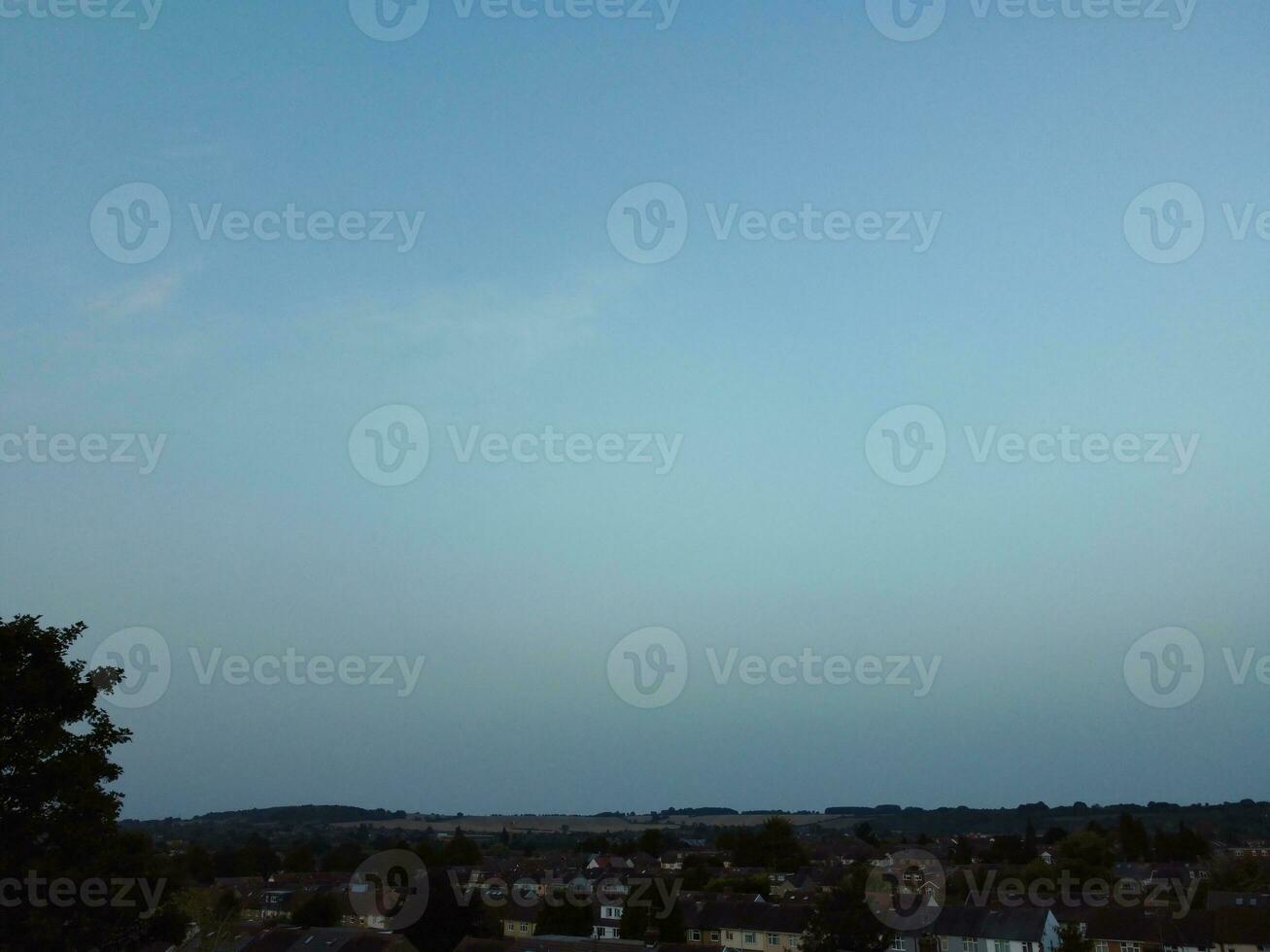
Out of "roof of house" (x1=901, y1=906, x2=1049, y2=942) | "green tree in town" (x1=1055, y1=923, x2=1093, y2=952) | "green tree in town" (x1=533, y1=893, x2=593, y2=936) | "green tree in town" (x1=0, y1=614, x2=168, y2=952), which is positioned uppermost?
"green tree in town" (x1=0, y1=614, x2=168, y2=952)

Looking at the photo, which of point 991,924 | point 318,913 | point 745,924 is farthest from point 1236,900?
point 318,913

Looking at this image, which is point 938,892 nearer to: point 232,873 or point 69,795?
point 69,795

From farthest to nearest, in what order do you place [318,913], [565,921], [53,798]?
[565,921] < [318,913] < [53,798]

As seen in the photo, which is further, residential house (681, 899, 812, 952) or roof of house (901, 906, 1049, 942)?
residential house (681, 899, 812, 952)

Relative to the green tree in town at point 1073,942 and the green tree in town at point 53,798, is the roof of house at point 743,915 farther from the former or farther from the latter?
the green tree in town at point 53,798

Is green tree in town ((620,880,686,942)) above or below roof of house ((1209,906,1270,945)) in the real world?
below

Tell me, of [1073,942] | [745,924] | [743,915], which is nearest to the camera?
[1073,942]

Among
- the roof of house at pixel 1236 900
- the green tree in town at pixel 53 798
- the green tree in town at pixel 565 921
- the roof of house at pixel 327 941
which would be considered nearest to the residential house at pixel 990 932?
the roof of house at pixel 1236 900

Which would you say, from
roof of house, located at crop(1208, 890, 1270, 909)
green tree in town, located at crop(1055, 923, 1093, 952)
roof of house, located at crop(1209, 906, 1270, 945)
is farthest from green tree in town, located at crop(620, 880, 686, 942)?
roof of house, located at crop(1208, 890, 1270, 909)

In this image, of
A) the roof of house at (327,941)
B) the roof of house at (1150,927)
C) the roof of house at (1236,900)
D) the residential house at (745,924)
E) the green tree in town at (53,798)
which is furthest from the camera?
the residential house at (745,924)

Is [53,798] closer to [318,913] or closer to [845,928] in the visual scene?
[845,928]

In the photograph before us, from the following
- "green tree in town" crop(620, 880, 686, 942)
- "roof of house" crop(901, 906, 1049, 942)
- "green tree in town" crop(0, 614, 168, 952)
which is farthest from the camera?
"green tree in town" crop(620, 880, 686, 942)

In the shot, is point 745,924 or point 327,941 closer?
point 327,941

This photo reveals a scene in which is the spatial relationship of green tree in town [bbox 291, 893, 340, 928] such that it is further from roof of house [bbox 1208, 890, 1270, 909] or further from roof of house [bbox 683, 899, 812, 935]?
roof of house [bbox 1208, 890, 1270, 909]
